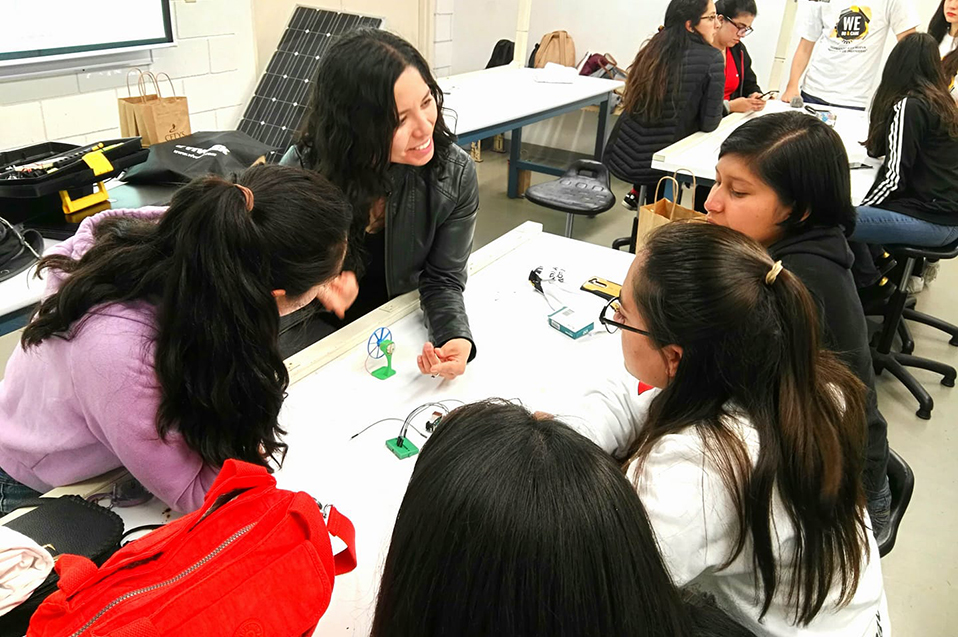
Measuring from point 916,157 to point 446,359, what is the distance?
1983mm

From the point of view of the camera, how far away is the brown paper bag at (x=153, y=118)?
233 centimetres

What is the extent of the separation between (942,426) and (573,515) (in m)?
2.46

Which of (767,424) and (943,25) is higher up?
(943,25)

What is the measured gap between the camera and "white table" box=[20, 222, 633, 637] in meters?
0.99

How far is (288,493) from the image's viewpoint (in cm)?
79

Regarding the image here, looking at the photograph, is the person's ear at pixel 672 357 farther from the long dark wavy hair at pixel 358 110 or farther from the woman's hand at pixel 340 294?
the long dark wavy hair at pixel 358 110

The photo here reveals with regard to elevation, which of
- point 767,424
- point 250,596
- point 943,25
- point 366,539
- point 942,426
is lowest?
point 942,426

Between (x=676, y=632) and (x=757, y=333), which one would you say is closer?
(x=676, y=632)

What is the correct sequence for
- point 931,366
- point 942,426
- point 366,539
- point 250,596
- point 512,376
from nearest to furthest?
point 250,596
point 366,539
point 512,376
point 942,426
point 931,366

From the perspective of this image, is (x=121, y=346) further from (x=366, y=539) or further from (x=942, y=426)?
(x=942, y=426)

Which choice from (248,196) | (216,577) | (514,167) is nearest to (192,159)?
(248,196)

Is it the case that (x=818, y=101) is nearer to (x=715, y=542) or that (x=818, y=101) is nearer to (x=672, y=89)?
(x=672, y=89)

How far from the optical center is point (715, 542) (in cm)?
81

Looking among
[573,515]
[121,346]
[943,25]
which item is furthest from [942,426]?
[121,346]
